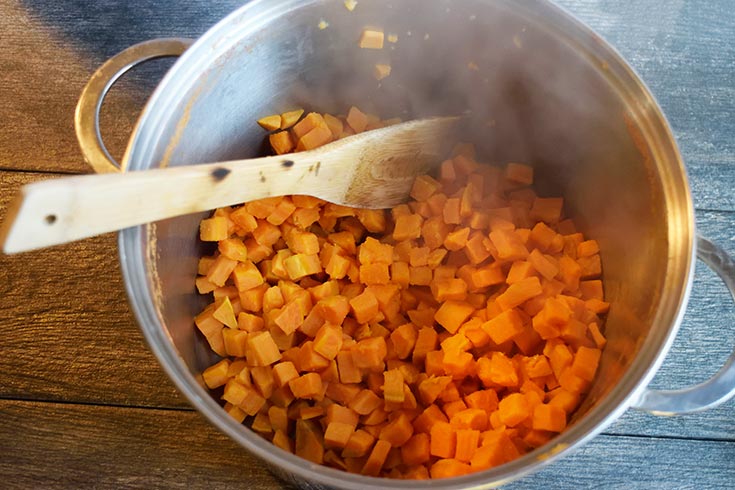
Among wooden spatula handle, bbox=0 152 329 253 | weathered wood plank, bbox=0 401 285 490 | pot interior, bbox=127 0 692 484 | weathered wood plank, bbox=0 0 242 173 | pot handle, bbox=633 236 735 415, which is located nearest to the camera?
wooden spatula handle, bbox=0 152 329 253

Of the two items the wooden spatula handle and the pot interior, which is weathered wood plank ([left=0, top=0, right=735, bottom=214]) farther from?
the wooden spatula handle

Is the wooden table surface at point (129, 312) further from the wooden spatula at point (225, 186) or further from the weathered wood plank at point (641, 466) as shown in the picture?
the wooden spatula at point (225, 186)

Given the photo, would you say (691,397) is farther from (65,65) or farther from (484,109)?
(65,65)

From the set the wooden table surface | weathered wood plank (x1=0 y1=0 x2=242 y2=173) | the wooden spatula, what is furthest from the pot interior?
weathered wood plank (x1=0 y1=0 x2=242 y2=173)

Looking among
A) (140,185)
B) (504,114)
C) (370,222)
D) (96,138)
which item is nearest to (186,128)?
(96,138)

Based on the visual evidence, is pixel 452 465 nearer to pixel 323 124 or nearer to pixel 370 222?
pixel 370 222

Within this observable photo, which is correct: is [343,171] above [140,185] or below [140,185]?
below
